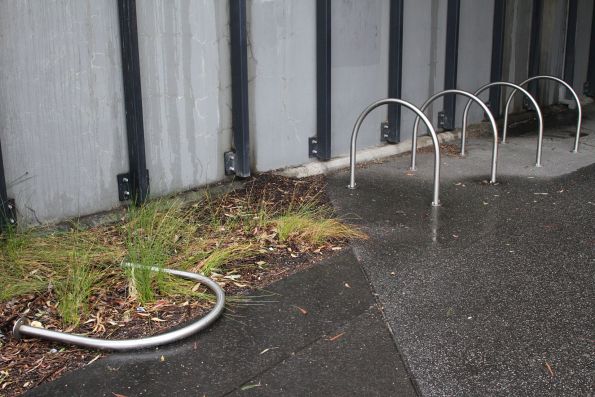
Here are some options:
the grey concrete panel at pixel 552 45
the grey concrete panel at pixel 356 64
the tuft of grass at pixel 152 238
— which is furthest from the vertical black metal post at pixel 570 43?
the tuft of grass at pixel 152 238

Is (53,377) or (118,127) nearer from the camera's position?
(53,377)

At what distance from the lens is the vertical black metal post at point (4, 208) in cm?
484

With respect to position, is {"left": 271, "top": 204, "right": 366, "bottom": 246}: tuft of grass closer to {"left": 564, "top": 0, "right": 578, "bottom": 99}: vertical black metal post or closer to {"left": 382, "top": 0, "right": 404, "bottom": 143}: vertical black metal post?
{"left": 382, "top": 0, "right": 404, "bottom": 143}: vertical black metal post

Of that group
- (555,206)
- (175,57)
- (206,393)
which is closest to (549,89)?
(555,206)

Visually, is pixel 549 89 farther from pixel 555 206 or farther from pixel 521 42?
pixel 555 206

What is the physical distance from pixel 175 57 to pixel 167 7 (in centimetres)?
38

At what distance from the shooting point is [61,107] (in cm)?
520

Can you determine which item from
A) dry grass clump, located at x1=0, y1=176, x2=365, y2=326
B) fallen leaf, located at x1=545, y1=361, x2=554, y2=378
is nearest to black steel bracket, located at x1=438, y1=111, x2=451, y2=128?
dry grass clump, located at x1=0, y1=176, x2=365, y2=326

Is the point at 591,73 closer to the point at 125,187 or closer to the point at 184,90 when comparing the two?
the point at 184,90

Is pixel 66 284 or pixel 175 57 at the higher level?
pixel 175 57

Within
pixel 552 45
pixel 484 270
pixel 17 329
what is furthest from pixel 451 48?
pixel 17 329

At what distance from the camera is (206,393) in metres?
3.35

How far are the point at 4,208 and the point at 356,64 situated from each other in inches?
155

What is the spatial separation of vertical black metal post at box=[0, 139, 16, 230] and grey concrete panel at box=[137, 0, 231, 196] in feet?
3.95
